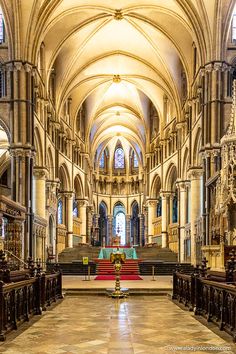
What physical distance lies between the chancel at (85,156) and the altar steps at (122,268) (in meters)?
0.08

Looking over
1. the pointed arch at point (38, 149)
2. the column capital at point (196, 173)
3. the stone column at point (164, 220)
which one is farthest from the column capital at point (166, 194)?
the pointed arch at point (38, 149)

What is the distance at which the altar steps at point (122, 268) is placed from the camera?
96.8 feet

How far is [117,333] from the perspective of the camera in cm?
916

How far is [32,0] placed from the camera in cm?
2527

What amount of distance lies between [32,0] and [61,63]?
35.8ft

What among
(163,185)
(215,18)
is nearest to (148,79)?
(163,185)

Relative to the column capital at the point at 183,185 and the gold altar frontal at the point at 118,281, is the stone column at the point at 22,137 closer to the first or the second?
the gold altar frontal at the point at 118,281

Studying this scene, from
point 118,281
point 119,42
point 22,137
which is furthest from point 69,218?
point 118,281

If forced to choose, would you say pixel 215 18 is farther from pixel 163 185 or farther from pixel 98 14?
pixel 163 185

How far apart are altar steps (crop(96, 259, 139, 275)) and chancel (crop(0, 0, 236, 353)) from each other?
0.26 ft

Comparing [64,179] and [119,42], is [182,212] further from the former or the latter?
[119,42]

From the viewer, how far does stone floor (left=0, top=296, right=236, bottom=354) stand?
305 inches

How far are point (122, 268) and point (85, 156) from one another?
21770mm

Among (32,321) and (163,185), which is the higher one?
(163,185)
